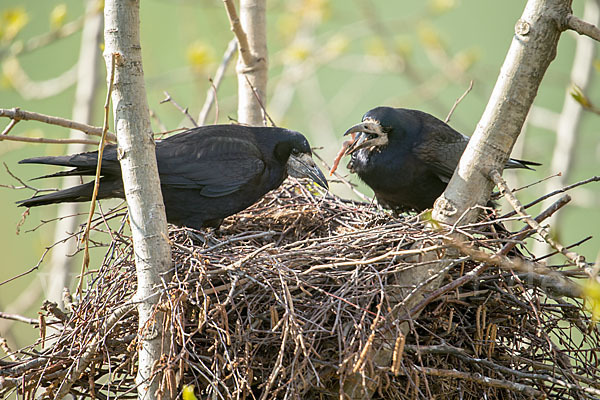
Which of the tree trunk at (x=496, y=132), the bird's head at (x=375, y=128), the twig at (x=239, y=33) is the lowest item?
the tree trunk at (x=496, y=132)

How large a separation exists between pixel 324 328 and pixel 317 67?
4.68 m

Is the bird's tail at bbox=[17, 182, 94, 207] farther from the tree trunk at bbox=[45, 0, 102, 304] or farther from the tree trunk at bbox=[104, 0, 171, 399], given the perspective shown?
the tree trunk at bbox=[45, 0, 102, 304]

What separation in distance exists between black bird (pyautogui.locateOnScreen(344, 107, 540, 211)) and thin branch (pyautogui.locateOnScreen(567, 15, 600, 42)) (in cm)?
143

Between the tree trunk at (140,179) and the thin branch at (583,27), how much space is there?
63.1 inches

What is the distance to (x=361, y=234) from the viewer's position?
10.5 feet

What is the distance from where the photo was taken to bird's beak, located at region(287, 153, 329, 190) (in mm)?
4027

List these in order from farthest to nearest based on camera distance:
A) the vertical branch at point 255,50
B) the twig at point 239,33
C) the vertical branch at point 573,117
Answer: the vertical branch at point 573,117
the vertical branch at point 255,50
the twig at point 239,33

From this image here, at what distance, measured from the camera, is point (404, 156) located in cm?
386

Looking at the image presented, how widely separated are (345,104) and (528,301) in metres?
6.29


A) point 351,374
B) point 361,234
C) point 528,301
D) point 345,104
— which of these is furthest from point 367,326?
point 345,104

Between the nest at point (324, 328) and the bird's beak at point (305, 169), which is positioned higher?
the bird's beak at point (305, 169)

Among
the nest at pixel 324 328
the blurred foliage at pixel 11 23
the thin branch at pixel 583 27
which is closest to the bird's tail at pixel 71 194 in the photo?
the nest at pixel 324 328

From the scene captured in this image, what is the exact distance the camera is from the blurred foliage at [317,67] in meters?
6.24

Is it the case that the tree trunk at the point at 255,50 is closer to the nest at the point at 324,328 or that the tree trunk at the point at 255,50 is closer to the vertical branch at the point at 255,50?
the vertical branch at the point at 255,50
